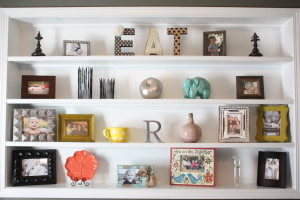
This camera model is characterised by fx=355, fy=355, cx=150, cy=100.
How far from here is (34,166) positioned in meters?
2.71

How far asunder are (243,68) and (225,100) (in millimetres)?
394

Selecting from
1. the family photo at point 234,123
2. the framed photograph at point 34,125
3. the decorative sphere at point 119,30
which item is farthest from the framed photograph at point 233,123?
the framed photograph at point 34,125

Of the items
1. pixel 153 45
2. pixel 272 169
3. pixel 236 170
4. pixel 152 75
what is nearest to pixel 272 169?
pixel 272 169

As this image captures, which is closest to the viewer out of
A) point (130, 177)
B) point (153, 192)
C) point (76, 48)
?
point (153, 192)

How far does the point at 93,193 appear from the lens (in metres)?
2.56

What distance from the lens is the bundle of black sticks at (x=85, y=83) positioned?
107 inches

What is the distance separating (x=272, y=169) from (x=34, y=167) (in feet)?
5.87

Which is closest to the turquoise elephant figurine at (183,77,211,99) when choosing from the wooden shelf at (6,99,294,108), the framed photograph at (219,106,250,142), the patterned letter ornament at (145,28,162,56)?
the wooden shelf at (6,99,294,108)

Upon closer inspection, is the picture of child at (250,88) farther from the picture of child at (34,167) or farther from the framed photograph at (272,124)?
the picture of child at (34,167)

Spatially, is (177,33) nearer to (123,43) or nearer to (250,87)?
(123,43)

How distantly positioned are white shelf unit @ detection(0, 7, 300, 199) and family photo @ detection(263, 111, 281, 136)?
101mm

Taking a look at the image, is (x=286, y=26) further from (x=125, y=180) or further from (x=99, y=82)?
(x=125, y=180)

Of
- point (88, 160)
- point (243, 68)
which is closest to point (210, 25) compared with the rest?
point (243, 68)

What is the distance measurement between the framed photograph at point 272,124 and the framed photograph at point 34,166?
159 cm
